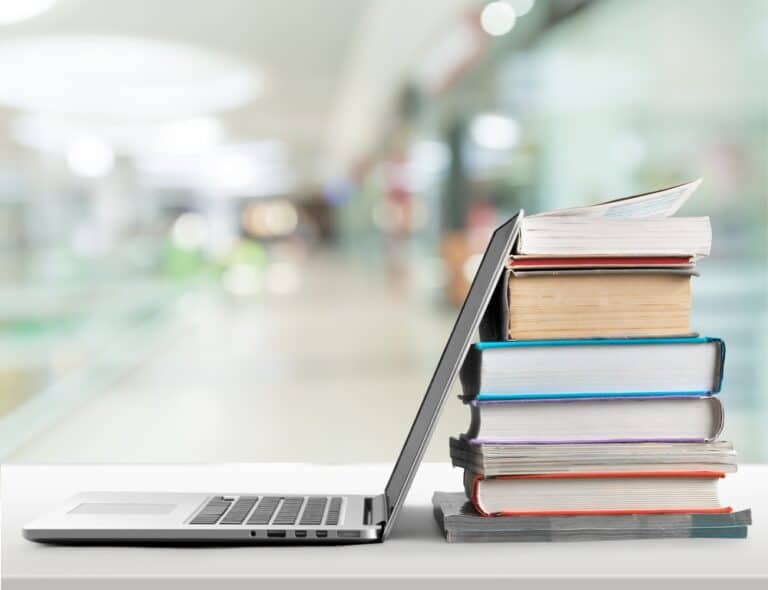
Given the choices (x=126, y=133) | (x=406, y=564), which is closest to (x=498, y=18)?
(x=406, y=564)

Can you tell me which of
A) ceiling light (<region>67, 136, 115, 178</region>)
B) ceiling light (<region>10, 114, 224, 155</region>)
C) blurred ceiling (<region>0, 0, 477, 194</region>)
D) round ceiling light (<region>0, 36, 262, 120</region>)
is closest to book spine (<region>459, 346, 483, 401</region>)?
blurred ceiling (<region>0, 0, 477, 194</region>)

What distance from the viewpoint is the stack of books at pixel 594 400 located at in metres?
1.18

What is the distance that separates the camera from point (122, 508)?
1303 mm

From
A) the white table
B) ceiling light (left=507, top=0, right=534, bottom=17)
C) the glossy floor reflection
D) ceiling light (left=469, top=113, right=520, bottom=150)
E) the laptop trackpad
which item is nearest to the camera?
the white table

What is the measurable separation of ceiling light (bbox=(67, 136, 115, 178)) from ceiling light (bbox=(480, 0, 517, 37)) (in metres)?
6.95

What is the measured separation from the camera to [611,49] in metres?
6.72

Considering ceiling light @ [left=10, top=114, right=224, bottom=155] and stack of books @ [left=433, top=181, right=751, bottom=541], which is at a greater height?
ceiling light @ [left=10, top=114, right=224, bottom=155]

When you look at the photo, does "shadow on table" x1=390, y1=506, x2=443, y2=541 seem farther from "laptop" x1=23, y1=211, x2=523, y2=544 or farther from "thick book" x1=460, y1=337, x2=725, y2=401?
"thick book" x1=460, y1=337, x2=725, y2=401

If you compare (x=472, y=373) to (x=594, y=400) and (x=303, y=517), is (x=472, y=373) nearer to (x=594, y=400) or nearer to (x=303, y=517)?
(x=594, y=400)

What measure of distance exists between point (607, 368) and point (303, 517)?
1.42ft

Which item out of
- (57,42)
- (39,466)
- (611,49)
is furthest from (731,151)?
(57,42)

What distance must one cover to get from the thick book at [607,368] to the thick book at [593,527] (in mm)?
154

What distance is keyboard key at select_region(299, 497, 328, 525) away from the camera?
4.00 ft

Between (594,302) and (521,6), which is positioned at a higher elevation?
(521,6)
